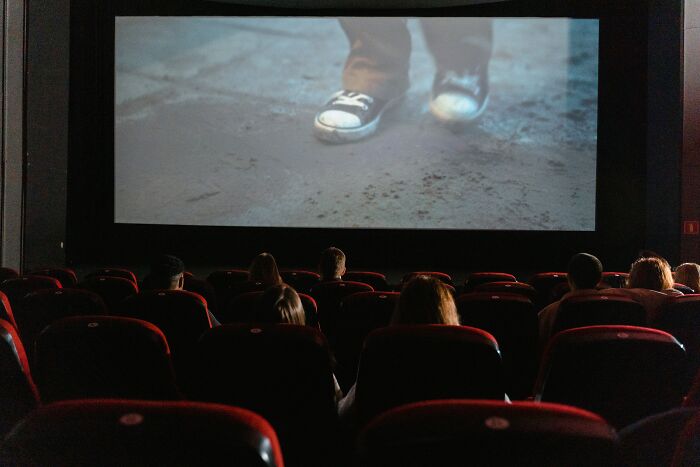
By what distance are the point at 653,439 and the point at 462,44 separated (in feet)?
29.8

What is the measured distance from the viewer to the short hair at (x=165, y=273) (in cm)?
403

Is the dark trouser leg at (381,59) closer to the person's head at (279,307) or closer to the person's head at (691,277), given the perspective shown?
the person's head at (691,277)

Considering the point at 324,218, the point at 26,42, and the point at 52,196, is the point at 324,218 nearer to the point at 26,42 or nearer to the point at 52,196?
the point at 52,196

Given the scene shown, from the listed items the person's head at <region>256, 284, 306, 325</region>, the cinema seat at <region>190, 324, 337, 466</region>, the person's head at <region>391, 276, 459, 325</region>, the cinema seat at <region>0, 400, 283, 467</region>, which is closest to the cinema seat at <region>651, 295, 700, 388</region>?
the person's head at <region>391, 276, 459, 325</region>

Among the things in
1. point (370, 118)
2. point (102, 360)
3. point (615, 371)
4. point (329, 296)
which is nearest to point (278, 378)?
point (102, 360)

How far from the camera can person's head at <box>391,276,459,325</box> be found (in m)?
2.41

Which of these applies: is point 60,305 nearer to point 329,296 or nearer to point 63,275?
point 329,296

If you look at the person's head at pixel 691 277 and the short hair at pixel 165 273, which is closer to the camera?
the short hair at pixel 165 273

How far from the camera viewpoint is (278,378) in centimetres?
191

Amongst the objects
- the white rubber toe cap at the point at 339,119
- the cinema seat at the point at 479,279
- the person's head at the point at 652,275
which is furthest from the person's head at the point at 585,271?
the white rubber toe cap at the point at 339,119

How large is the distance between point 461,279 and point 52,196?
19.3ft

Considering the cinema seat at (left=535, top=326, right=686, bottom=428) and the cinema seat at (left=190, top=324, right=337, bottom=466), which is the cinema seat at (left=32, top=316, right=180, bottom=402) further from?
the cinema seat at (left=535, top=326, right=686, bottom=428)

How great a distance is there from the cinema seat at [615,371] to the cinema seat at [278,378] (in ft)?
2.09

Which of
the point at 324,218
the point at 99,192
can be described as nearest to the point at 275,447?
the point at 324,218
